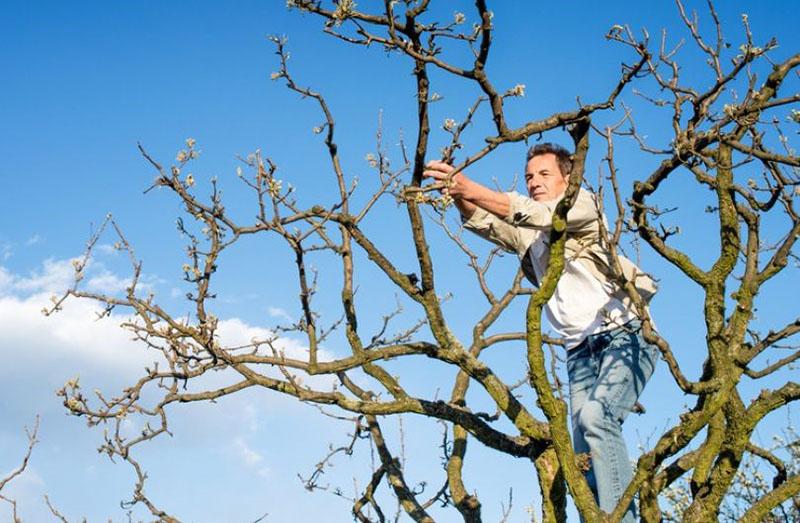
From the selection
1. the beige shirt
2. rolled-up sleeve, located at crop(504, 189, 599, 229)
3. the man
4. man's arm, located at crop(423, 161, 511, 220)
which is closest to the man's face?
the man

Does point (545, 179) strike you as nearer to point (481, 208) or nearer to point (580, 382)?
point (481, 208)

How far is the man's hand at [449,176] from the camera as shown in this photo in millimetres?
4156

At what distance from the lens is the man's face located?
16.1 ft

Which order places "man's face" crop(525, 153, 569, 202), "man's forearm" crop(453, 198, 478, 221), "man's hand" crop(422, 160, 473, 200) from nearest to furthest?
"man's hand" crop(422, 160, 473, 200) → "man's forearm" crop(453, 198, 478, 221) → "man's face" crop(525, 153, 569, 202)

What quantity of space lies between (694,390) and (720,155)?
5.33 feet

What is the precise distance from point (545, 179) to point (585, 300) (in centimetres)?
75

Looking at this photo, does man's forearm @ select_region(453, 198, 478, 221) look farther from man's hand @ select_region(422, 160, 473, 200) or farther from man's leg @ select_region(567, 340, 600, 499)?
man's leg @ select_region(567, 340, 600, 499)

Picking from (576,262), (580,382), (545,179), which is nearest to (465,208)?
(545,179)

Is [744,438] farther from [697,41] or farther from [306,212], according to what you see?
[306,212]

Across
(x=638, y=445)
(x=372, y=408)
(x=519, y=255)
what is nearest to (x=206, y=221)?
(x=372, y=408)

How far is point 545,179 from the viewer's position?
4.94m

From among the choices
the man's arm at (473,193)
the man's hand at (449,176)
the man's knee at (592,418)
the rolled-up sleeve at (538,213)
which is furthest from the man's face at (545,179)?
the man's knee at (592,418)

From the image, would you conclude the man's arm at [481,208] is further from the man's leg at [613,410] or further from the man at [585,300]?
the man's leg at [613,410]

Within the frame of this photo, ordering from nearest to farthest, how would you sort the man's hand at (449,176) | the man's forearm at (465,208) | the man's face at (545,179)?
the man's hand at (449,176) < the man's forearm at (465,208) < the man's face at (545,179)
